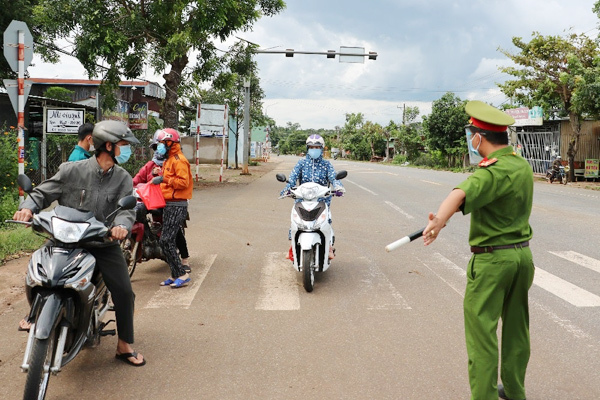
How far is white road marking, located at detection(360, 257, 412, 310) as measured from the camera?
572cm

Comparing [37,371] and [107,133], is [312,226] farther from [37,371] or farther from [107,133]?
[37,371]

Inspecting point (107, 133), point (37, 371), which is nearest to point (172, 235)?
point (107, 133)

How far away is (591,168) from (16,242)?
27663 millimetres

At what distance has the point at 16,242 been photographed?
8102 millimetres

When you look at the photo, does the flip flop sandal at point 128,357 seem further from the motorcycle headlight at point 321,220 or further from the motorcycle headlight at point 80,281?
the motorcycle headlight at point 321,220

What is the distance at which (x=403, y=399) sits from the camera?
11.8 ft

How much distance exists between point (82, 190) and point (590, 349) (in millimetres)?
4027

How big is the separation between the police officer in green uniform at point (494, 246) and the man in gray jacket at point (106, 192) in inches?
A: 83.1

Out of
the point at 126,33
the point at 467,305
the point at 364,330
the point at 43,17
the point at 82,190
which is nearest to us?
the point at 467,305

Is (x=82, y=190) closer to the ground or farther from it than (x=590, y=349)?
farther from it

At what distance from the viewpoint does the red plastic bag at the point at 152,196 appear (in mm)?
6336

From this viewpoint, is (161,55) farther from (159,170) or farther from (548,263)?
(548,263)

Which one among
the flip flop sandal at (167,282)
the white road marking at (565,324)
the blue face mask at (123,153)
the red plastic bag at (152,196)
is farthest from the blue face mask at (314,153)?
the blue face mask at (123,153)

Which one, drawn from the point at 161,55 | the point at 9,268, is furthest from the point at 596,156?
the point at 9,268
